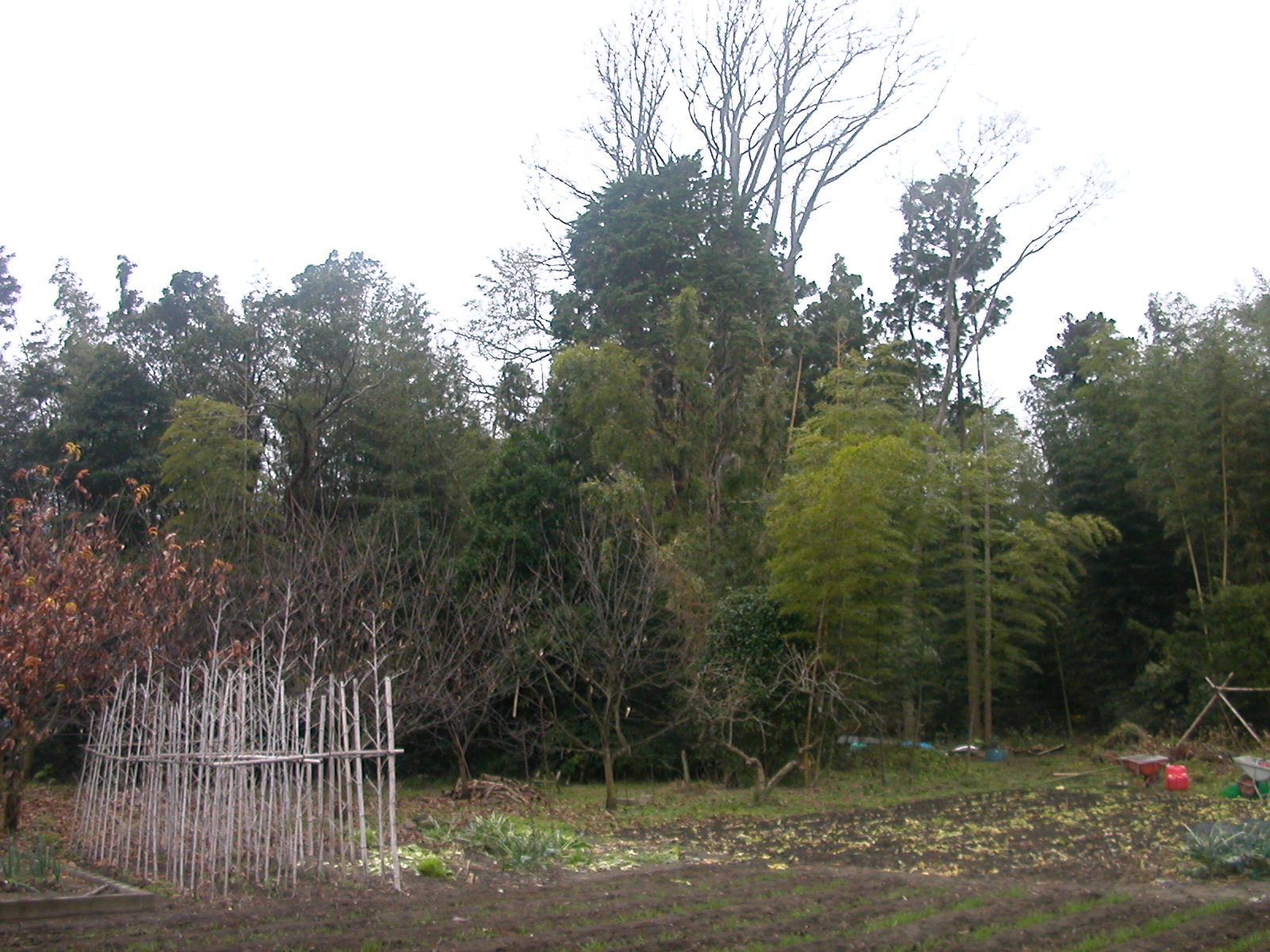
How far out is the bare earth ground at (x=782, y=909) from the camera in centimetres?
586

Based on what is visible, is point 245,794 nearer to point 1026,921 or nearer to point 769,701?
point 1026,921

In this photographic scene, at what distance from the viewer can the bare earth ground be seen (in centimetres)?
586

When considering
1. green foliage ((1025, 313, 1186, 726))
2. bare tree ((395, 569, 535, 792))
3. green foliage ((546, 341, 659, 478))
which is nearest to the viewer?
bare tree ((395, 569, 535, 792))

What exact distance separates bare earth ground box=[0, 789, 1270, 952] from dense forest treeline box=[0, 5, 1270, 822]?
387cm

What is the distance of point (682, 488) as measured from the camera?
64.9 ft

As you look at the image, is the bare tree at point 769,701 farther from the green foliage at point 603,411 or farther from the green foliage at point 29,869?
the green foliage at point 29,869

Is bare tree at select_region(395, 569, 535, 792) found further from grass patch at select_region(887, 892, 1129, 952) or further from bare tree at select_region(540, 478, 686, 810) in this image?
grass patch at select_region(887, 892, 1129, 952)

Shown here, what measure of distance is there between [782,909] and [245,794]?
344 centimetres

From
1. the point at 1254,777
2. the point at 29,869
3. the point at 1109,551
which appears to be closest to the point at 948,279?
the point at 1109,551

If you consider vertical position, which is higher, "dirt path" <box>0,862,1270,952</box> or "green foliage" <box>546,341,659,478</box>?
"green foliage" <box>546,341,659,478</box>

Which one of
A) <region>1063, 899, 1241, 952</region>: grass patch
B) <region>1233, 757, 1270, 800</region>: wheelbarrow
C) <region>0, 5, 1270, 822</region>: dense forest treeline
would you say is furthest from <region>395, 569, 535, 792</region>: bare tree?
<region>1233, 757, 1270, 800</region>: wheelbarrow

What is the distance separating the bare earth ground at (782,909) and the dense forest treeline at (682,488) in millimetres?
3873

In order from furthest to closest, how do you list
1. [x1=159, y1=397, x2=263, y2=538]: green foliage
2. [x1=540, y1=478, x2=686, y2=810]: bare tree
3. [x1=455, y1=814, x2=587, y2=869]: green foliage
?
[x1=159, y1=397, x2=263, y2=538]: green foliage < [x1=540, y1=478, x2=686, y2=810]: bare tree < [x1=455, y1=814, x2=587, y2=869]: green foliage

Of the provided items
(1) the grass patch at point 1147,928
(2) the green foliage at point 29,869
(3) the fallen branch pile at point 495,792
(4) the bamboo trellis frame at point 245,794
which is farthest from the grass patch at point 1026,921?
(3) the fallen branch pile at point 495,792
